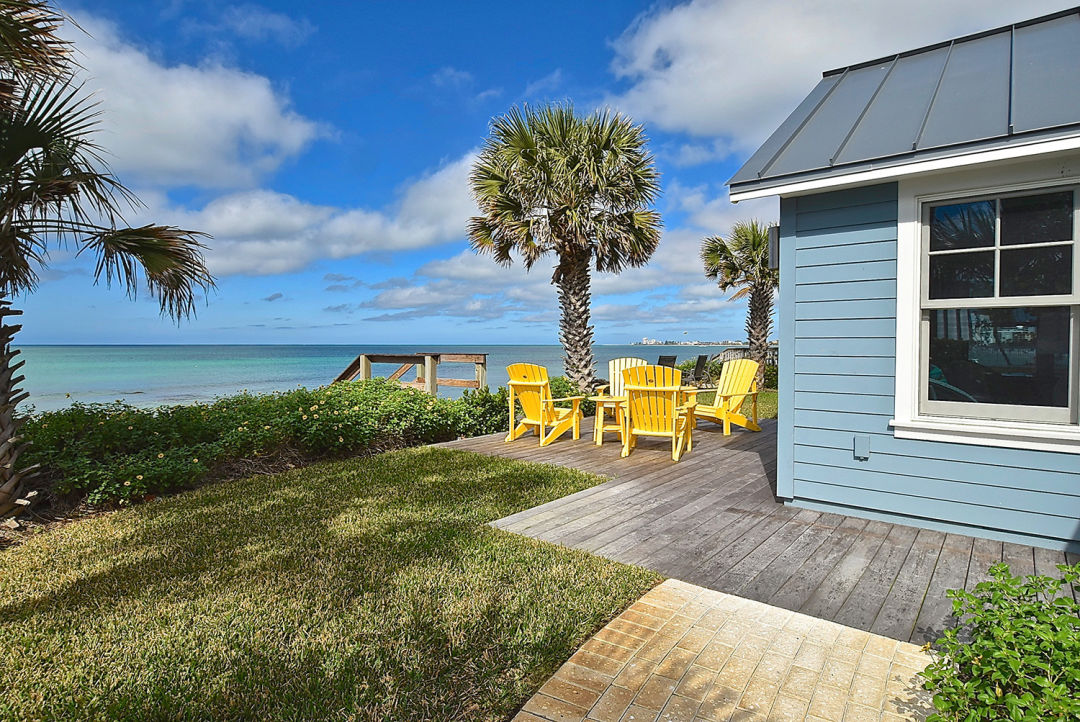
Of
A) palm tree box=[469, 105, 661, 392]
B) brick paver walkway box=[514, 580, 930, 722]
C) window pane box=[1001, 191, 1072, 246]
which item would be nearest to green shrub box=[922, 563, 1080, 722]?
brick paver walkway box=[514, 580, 930, 722]

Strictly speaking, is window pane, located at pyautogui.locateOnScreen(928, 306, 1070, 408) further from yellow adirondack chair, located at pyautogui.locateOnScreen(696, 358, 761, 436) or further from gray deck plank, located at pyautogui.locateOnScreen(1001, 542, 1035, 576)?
yellow adirondack chair, located at pyautogui.locateOnScreen(696, 358, 761, 436)

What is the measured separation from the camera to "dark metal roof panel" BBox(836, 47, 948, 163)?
345cm

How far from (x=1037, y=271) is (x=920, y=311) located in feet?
1.96

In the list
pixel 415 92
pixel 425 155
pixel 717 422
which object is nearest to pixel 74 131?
pixel 717 422

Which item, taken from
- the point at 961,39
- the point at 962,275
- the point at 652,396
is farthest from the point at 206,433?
the point at 961,39

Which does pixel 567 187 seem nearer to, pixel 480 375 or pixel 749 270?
pixel 480 375

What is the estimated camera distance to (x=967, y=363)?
3.43 metres

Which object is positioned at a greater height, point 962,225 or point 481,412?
point 962,225

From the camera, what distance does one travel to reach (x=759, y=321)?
15227mm

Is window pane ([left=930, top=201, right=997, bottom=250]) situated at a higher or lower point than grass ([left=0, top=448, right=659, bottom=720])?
higher

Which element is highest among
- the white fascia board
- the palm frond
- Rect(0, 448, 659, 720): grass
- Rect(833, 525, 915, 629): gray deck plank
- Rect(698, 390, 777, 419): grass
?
the white fascia board

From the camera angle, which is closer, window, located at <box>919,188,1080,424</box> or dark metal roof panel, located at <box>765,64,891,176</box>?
window, located at <box>919,188,1080,424</box>

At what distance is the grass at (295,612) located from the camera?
6.25 feet

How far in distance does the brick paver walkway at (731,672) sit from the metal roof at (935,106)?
2.79m
